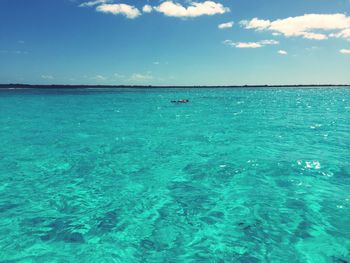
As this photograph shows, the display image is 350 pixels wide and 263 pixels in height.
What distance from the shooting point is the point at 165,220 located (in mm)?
8281

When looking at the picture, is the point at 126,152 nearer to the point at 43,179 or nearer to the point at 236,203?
the point at 43,179

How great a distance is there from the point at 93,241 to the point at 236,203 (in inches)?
189

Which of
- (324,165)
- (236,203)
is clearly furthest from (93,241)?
(324,165)

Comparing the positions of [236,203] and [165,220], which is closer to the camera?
[165,220]

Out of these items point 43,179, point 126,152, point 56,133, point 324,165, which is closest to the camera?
point 43,179

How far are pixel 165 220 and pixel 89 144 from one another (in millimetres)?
12016

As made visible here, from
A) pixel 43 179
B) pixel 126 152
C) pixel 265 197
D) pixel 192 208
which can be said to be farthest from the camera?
pixel 126 152

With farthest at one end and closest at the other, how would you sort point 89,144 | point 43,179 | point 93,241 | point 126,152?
point 89,144 < point 126,152 < point 43,179 < point 93,241

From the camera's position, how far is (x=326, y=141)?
65.1 ft

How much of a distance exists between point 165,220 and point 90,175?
17.5 feet

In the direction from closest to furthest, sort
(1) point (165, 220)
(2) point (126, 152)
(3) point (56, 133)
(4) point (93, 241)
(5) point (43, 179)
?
(4) point (93, 241)
(1) point (165, 220)
(5) point (43, 179)
(2) point (126, 152)
(3) point (56, 133)

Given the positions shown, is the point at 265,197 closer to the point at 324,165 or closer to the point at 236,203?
the point at 236,203

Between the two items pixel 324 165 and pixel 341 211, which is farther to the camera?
pixel 324 165

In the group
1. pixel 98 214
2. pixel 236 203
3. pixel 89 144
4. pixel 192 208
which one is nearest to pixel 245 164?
pixel 236 203
